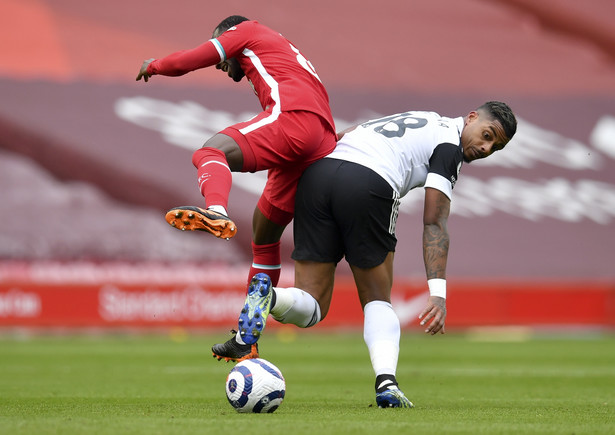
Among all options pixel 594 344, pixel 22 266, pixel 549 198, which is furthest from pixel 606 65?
pixel 22 266

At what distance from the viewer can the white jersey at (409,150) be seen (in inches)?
185

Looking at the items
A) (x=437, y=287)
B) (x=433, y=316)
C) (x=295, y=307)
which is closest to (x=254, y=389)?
(x=295, y=307)

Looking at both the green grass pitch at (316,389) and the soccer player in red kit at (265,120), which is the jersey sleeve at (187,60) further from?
the green grass pitch at (316,389)

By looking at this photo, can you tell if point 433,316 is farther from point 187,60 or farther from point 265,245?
point 187,60

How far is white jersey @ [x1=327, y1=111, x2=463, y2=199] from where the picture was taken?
4.69 m

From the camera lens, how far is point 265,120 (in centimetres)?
453

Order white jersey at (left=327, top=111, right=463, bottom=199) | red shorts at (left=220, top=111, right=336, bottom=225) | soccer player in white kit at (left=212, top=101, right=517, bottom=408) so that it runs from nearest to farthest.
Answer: red shorts at (left=220, top=111, right=336, bottom=225), soccer player in white kit at (left=212, top=101, right=517, bottom=408), white jersey at (left=327, top=111, right=463, bottom=199)

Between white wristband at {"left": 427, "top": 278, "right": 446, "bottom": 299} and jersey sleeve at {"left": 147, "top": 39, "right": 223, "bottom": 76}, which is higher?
jersey sleeve at {"left": 147, "top": 39, "right": 223, "bottom": 76}

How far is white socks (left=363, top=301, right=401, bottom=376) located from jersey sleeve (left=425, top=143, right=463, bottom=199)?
2.20 ft

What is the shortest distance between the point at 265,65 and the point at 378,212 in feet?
3.12

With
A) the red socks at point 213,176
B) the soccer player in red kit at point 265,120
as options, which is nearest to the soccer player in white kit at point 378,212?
the soccer player in red kit at point 265,120

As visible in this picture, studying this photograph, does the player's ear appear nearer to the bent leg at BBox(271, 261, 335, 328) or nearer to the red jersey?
the red jersey

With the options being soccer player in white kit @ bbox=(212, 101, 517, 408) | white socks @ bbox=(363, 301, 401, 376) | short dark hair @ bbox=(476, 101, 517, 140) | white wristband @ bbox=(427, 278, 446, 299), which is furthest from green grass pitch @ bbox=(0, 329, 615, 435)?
short dark hair @ bbox=(476, 101, 517, 140)

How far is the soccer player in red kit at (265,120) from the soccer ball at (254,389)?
0.74 metres
